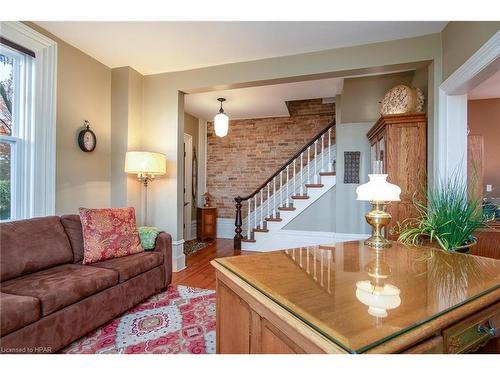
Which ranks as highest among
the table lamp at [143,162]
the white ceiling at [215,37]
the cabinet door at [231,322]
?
the white ceiling at [215,37]

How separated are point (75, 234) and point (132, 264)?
2.02 feet

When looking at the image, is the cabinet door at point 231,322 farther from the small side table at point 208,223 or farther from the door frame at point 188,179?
the door frame at point 188,179

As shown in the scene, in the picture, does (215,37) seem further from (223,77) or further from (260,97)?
(260,97)

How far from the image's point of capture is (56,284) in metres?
1.76

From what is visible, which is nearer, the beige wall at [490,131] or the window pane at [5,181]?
the window pane at [5,181]

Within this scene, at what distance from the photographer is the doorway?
5.42 metres

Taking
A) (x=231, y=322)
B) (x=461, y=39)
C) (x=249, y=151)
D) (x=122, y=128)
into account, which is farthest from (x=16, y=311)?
(x=249, y=151)

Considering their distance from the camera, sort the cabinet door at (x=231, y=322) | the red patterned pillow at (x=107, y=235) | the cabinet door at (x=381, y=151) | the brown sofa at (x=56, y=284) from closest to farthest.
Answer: the cabinet door at (x=231, y=322) < the brown sofa at (x=56, y=284) < the red patterned pillow at (x=107, y=235) < the cabinet door at (x=381, y=151)

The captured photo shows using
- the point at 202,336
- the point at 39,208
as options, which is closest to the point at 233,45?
the point at 39,208

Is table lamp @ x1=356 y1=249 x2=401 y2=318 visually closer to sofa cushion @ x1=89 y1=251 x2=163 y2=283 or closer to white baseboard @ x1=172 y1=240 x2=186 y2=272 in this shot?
sofa cushion @ x1=89 y1=251 x2=163 y2=283

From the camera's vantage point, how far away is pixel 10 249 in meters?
1.89

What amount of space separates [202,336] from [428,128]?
287 centimetres

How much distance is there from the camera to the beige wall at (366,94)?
3973 mm

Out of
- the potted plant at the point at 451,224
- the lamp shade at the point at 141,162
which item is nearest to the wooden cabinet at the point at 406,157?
the potted plant at the point at 451,224
